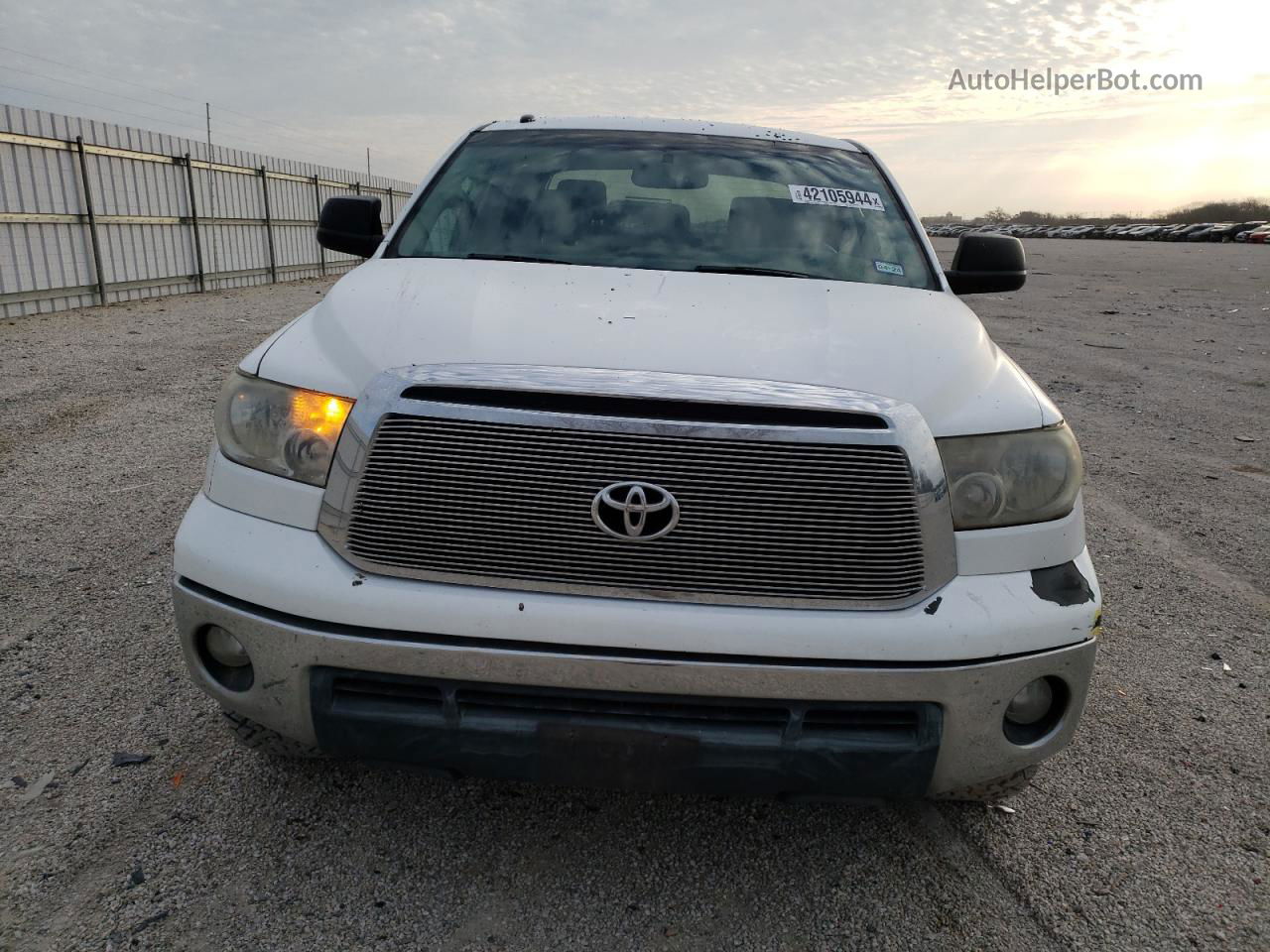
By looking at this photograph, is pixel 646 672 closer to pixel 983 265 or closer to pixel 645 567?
pixel 645 567

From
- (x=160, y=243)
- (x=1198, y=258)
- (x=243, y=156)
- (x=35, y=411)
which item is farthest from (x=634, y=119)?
(x=1198, y=258)

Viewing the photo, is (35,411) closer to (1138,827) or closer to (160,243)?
(1138,827)

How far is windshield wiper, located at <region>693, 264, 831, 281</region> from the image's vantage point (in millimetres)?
2861

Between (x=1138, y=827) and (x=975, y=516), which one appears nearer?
(x=975, y=516)

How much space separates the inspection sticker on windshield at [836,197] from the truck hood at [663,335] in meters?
0.69

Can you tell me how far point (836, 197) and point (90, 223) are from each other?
539 inches

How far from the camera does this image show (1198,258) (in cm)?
3553

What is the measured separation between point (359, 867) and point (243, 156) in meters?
19.4

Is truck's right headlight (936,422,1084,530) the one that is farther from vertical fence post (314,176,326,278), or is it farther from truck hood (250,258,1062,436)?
vertical fence post (314,176,326,278)

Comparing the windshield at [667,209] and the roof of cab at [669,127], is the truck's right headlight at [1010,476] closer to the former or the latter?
the windshield at [667,209]

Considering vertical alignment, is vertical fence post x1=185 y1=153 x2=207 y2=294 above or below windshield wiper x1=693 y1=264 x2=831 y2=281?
below

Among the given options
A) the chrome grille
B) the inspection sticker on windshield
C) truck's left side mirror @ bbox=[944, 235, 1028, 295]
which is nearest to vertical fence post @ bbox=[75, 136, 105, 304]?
the inspection sticker on windshield

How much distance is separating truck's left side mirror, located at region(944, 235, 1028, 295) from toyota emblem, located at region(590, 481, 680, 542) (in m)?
2.06

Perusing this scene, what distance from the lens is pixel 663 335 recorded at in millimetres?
2139
